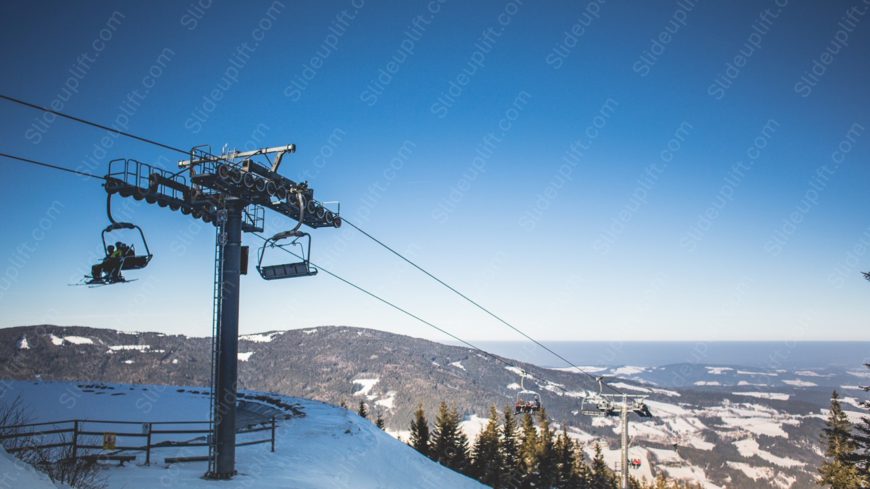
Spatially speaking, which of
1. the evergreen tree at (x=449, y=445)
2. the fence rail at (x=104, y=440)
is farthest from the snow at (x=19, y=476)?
Result: the evergreen tree at (x=449, y=445)

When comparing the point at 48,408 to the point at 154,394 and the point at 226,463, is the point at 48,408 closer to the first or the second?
the point at 154,394

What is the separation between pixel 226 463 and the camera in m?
17.5

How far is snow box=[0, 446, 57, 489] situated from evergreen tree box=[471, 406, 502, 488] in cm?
4484

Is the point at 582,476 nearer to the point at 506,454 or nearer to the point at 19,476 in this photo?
the point at 506,454

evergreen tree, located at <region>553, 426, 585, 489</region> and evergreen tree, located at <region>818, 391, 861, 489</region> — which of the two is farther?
evergreen tree, located at <region>553, 426, 585, 489</region>

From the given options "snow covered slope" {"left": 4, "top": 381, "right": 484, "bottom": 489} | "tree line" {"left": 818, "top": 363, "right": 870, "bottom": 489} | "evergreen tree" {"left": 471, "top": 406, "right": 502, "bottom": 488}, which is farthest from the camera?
"evergreen tree" {"left": 471, "top": 406, "right": 502, "bottom": 488}

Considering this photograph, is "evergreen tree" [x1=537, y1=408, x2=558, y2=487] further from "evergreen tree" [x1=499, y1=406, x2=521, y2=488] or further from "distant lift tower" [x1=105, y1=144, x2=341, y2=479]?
"distant lift tower" [x1=105, y1=144, x2=341, y2=479]

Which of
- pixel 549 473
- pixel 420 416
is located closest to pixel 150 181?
pixel 420 416

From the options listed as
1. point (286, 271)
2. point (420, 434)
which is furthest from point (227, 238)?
point (420, 434)

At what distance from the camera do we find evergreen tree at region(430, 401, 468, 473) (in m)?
49.2

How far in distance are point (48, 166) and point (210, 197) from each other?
5210mm

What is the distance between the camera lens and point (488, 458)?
1937 inches

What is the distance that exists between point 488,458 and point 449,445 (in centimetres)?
430

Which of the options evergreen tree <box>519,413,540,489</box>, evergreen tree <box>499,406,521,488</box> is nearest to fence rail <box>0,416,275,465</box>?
evergreen tree <box>499,406,521,488</box>
